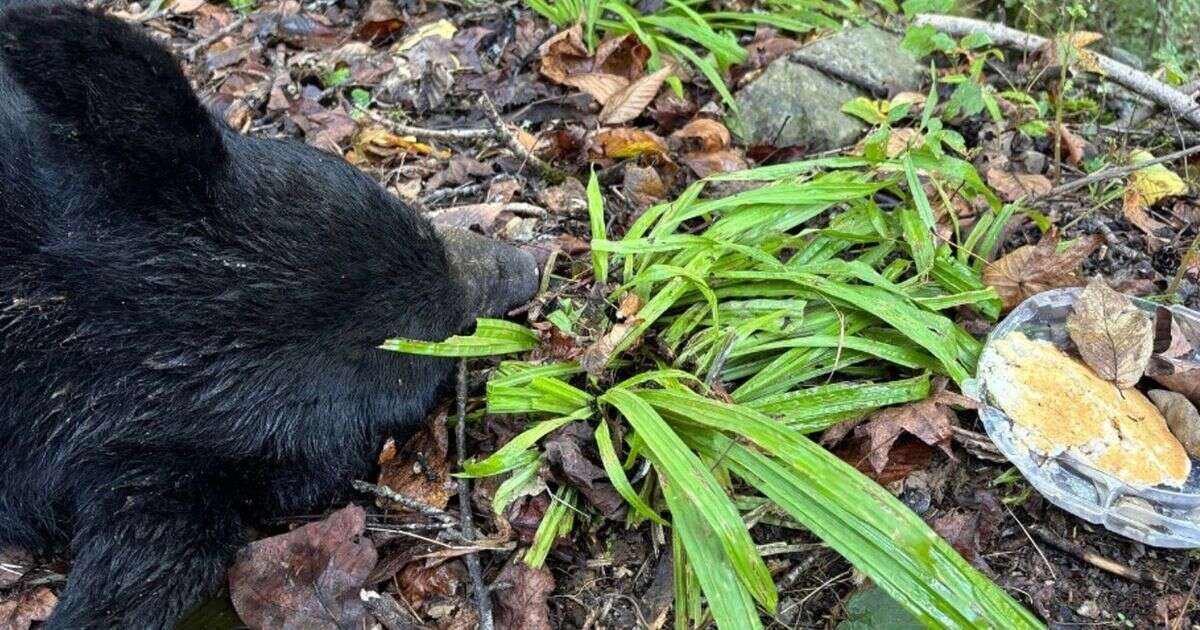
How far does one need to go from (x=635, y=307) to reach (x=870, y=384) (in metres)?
0.76

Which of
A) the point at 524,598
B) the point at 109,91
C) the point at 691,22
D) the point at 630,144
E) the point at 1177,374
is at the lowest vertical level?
the point at 524,598

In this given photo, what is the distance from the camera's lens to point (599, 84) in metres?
4.15

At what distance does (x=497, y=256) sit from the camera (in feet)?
10.2

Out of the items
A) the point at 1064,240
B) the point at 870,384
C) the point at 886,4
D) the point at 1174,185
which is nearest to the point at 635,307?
the point at 870,384

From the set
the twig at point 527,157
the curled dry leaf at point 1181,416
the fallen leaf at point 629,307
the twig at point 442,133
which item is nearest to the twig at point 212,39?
the twig at point 442,133

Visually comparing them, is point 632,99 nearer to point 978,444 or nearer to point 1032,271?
point 1032,271

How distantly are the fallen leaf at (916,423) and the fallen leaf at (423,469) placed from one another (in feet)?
4.09

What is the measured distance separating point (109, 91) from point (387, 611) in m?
1.53

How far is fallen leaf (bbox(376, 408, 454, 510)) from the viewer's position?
2.78 m

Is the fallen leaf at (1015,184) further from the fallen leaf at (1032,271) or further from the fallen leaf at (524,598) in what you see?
the fallen leaf at (524,598)

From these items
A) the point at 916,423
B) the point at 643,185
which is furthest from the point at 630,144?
the point at 916,423

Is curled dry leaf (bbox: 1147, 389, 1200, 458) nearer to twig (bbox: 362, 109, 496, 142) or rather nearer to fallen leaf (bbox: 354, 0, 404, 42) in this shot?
twig (bbox: 362, 109, 496, 142)

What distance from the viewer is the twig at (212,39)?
4895mm

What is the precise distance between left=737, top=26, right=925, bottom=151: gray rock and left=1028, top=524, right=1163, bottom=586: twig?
1894mm
